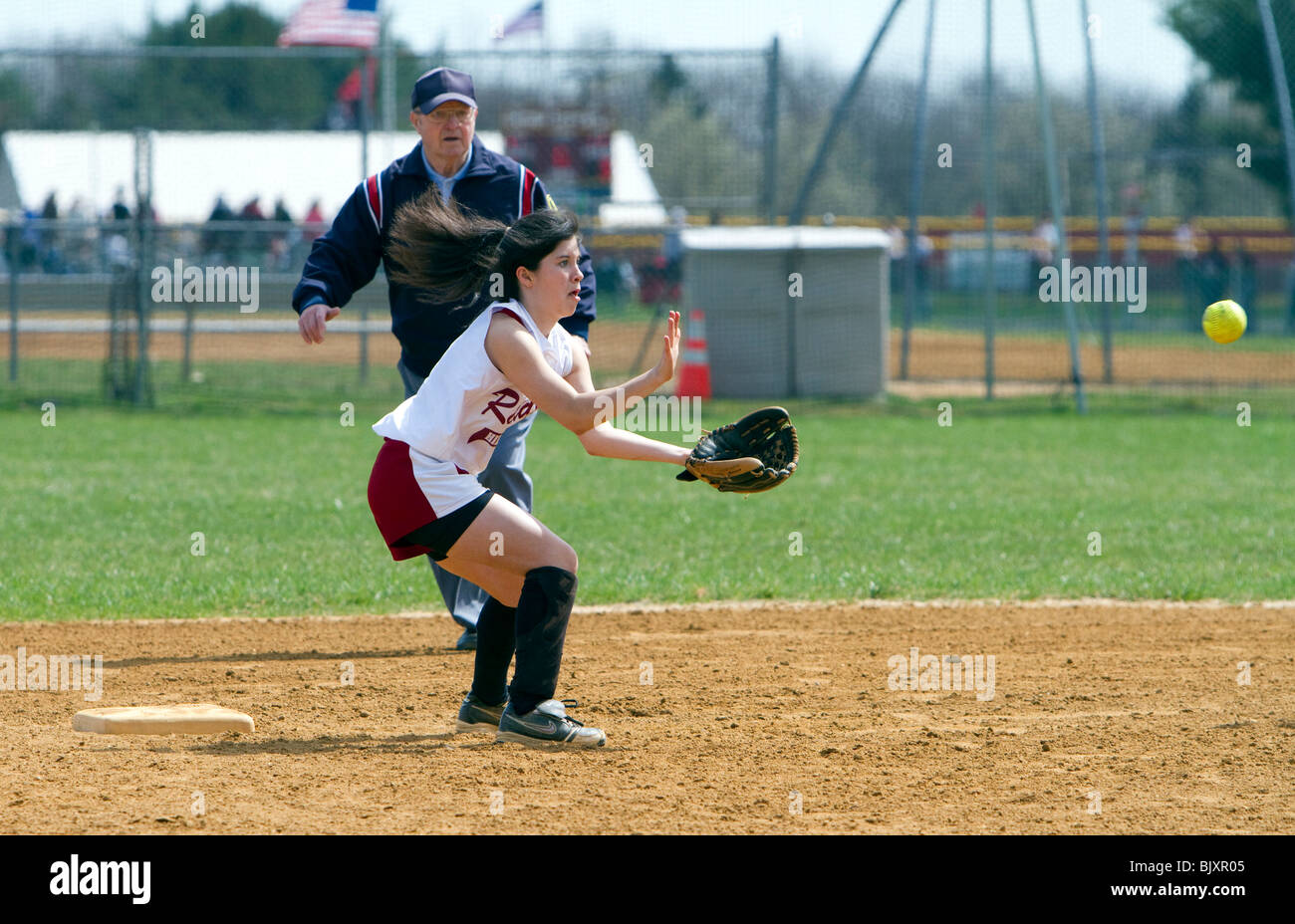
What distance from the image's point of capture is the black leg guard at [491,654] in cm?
501

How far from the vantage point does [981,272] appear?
30.6 meters

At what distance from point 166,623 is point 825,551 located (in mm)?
3882

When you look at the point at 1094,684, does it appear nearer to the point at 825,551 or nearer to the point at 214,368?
the point at 825,551

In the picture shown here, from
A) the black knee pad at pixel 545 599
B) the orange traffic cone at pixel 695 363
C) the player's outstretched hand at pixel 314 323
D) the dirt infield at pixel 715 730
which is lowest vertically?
the dirt infield at pixel 715 730

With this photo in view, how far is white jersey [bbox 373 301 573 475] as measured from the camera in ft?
14.9

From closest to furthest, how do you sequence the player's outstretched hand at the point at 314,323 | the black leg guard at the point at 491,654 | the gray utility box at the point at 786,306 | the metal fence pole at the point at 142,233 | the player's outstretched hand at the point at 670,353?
1. the player's outstretched hand at the point at 670,353
2. the black leg guard at the point at 491,654
3. the player's outstretched hand at the point at 314,323
4. the metal fence pole at the point at 142,233
5. the gray utility box at the point at 786,306

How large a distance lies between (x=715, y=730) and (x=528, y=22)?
14371 mm

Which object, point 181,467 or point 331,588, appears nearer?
point 331,588

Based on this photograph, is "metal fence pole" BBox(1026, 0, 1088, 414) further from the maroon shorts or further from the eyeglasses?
the maroon shorts

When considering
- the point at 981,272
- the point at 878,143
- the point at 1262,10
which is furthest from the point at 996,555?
the point at 981,272

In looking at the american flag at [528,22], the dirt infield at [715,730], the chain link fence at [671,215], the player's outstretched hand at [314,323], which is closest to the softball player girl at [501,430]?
the dirt infield at [715,730]

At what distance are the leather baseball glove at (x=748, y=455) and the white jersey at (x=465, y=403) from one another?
59 cm

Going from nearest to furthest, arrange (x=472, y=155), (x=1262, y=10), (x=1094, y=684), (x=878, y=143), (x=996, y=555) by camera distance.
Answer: (x=1094, y=684)
(x=472, y=155)
(x=996, y=555)
(x=1262, y=10)
(x=878, y=143)

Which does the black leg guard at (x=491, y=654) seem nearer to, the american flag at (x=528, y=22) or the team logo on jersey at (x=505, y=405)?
the team logo on jersey at (x=505, y=405)
